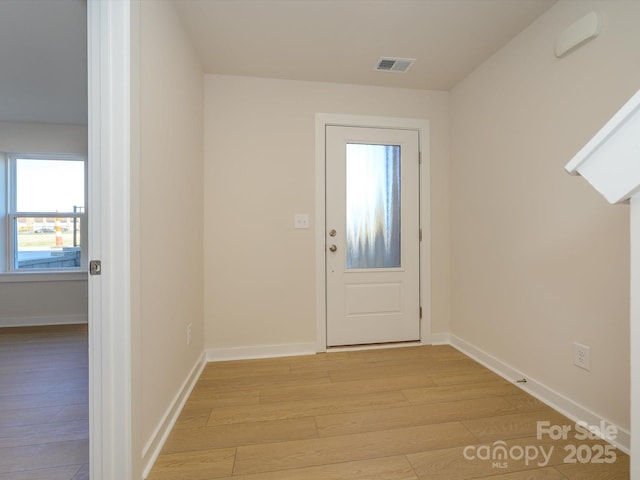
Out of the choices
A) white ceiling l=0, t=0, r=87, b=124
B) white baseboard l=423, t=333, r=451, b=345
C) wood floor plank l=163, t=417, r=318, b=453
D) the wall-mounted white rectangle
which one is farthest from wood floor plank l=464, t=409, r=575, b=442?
white ceiling l=0, t=0, r=87, b=124

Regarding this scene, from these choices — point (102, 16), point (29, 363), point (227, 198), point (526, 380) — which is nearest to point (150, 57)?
point (102, 16)

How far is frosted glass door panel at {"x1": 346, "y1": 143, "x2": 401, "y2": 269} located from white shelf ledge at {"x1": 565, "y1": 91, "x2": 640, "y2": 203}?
1.93 m

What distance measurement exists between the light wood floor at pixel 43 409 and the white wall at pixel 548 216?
8.45 ft

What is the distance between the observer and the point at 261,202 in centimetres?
243

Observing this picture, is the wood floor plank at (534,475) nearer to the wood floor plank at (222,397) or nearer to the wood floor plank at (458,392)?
the wood floor plank at (458,392)

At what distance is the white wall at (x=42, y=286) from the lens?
3416mm

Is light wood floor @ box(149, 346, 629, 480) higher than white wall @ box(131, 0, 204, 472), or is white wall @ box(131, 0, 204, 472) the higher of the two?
white wall @ box(131, 0, 204, 472)

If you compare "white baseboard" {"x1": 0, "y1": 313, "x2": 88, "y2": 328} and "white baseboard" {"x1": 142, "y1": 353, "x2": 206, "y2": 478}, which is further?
"white baseboard" {"x1": 0, "y1": 313, "x2": 88, "y2": 328}

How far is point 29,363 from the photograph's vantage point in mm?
2389

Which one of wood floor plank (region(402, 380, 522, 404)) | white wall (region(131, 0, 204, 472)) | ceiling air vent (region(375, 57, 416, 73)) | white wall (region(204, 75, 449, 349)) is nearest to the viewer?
white wall (region(131, 0, 204, 472))

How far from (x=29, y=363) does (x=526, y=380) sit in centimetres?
392

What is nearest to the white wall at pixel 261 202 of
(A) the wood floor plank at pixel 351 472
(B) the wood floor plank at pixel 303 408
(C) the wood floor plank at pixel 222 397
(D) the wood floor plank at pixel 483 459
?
(C) the wood floor plank at pixel 222 397

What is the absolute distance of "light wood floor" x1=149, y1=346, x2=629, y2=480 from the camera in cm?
126

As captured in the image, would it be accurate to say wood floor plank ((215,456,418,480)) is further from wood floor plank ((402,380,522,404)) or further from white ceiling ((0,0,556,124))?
white ceiling ((0,0,556,124))
